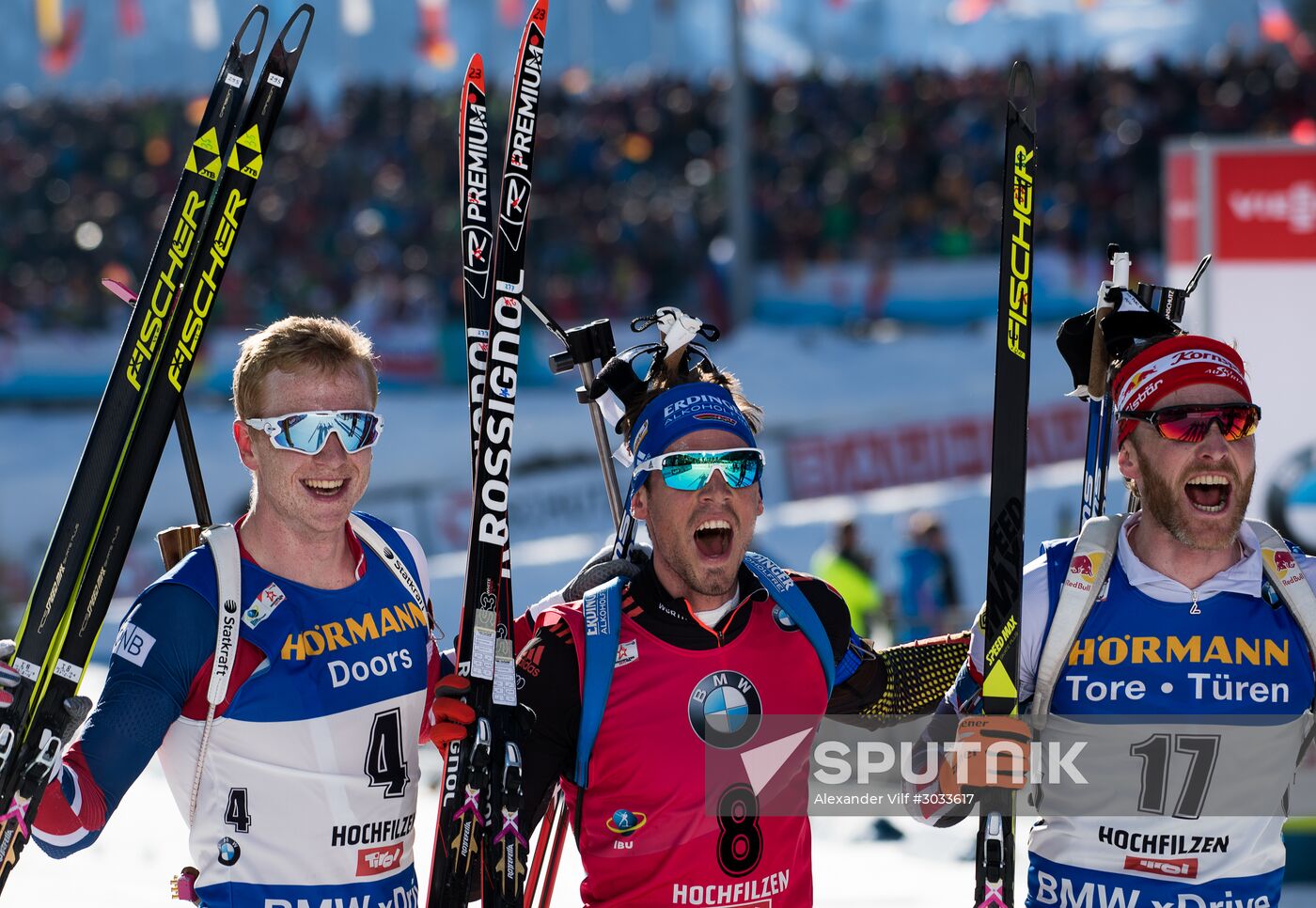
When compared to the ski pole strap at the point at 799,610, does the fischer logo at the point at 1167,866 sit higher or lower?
lower

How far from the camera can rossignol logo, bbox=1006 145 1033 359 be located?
3.65 m

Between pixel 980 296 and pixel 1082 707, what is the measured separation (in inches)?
485

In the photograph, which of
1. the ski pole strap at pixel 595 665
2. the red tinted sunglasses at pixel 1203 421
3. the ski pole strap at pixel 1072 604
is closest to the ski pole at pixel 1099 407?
the ski pole strap at pixel 1072 604

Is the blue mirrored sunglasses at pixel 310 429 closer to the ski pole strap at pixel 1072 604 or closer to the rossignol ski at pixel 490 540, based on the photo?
the rossignol ski at pixel 490 540

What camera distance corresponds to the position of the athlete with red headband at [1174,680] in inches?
128

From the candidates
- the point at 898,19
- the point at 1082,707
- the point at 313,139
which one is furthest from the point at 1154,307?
the point at 898,19

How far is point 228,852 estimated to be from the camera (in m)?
3.06

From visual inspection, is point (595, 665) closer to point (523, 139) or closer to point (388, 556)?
point (388, 556)

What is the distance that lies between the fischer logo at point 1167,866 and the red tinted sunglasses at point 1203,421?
85 cm

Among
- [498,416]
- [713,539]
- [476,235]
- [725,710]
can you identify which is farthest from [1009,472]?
[476,235]

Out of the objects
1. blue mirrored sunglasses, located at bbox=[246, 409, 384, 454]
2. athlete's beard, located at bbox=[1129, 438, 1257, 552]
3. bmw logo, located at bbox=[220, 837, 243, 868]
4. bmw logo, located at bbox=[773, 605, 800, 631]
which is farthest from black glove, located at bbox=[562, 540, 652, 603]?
athlete's beard, located at bbox=[1129, 438, 1257, 552]

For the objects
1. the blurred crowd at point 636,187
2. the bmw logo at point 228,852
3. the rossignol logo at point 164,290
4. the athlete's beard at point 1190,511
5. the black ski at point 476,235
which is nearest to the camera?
the bmw logo at point 228,852

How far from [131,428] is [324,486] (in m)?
0.49

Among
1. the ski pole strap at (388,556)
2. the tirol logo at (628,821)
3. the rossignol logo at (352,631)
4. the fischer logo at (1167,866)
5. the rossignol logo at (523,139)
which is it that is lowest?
the fischer logo at (1167,866)
